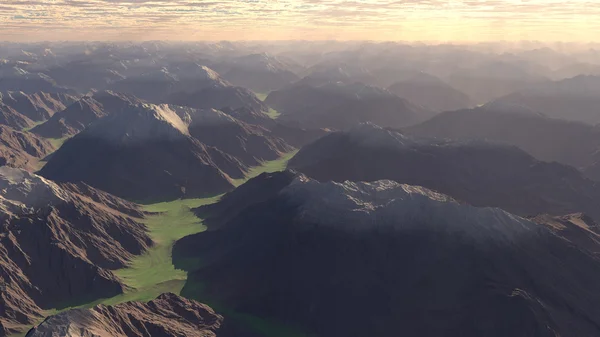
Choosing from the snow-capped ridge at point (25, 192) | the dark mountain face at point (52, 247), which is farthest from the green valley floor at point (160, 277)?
the snow-capped ridge at point (25, 192)

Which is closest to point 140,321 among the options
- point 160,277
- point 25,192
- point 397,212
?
point 160,277

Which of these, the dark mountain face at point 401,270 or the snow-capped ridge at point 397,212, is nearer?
the dark mountain face at point 401,270

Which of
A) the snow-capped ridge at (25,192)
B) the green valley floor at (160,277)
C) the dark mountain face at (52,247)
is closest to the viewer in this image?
the green valley floor at (160,277)

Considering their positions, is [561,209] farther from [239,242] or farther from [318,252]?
[239,242]

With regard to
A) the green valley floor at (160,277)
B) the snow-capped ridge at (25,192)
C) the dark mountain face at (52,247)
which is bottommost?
the green valley floor at (160,277)

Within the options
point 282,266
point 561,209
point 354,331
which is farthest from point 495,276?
point 561,209

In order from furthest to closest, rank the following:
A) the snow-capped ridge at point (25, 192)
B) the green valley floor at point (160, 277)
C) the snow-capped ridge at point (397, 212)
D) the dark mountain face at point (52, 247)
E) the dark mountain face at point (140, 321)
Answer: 1. the snow-capped ridge at point (25, 192)
2. the dark mountain face at point (52, 247)
3. the snow-capped ridge at point (397, 212)
4. the green valley floor at point (160, 277)
5. the dark mountain face at point (140, 321)

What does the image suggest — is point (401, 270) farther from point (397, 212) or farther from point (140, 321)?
point (140, 321)

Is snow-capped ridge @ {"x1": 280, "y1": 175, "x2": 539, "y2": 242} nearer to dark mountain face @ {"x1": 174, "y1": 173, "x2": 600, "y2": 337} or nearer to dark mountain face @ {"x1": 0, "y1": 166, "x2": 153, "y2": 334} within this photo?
dark mountain face @ {"x1": 174, "y1": 173, "x2": 600, "y2": 337}

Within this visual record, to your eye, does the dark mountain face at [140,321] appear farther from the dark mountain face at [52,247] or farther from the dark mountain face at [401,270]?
the dark mountain face at [52,247]
